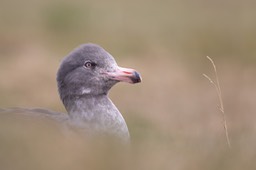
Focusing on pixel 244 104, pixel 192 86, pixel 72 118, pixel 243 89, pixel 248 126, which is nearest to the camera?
pixel 248 126

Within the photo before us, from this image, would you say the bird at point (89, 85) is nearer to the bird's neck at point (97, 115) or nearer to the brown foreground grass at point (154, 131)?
the bird's neck at point (97, 115)

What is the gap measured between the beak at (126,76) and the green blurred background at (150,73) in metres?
0.29

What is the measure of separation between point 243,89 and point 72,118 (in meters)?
5.32

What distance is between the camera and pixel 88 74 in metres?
7.80

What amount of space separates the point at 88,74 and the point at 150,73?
23.5 feet

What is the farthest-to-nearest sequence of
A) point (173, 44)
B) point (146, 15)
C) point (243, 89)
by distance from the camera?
point (146, 15) → point (173, 44) → point (243, 89)

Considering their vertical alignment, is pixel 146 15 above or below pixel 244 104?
above

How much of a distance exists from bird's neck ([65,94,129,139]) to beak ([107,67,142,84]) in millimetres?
151

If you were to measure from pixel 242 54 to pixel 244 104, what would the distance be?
3764 millimetres

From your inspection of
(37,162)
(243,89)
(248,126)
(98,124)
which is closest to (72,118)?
(98,124)

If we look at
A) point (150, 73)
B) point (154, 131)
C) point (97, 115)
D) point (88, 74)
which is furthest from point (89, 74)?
point (150, 73)

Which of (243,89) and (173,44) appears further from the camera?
(173,44)

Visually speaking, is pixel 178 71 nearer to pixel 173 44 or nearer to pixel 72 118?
pixel 173 44

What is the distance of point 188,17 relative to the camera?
65.4ft
